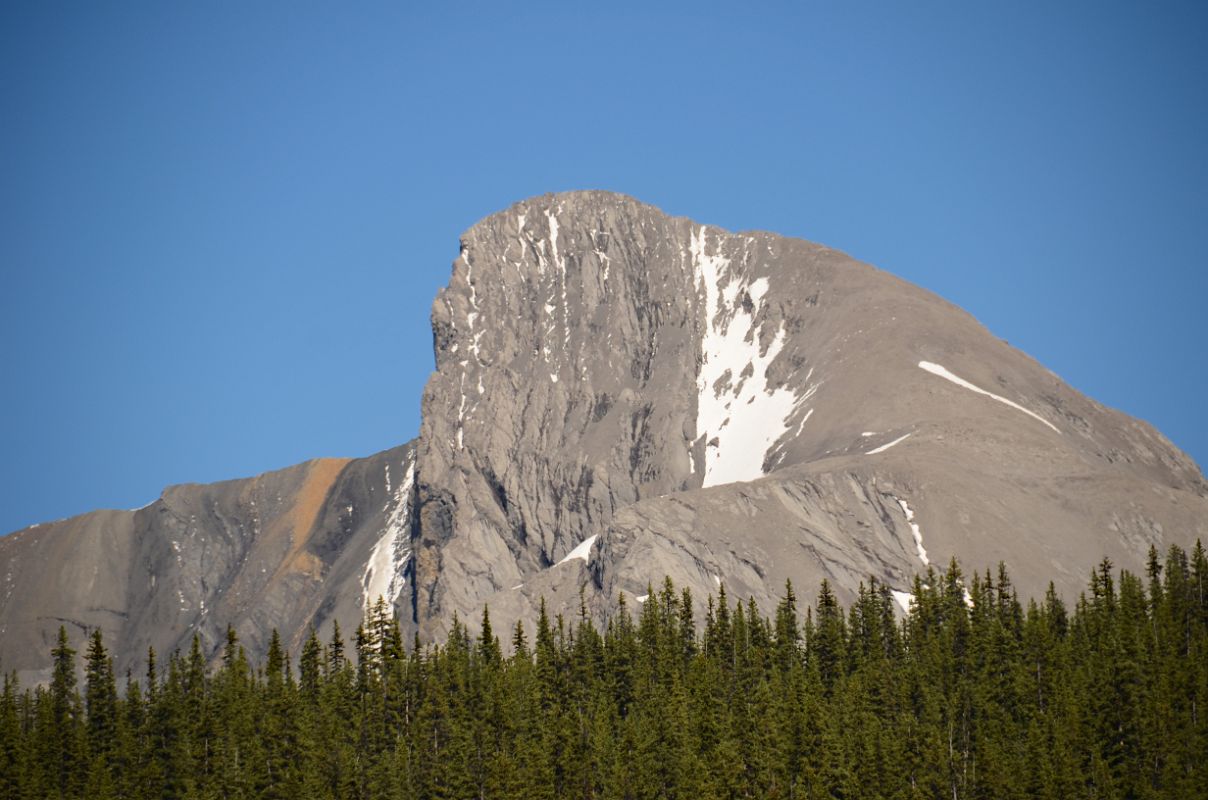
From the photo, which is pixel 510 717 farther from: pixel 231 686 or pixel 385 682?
pixel 231 686

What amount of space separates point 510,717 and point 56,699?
131ft

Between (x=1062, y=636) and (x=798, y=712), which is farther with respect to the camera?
(x=1062, y=636)

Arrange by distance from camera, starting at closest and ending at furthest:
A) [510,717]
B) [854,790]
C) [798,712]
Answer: [854,790] < [798,712] < [510,717]

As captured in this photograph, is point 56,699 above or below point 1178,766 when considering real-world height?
above

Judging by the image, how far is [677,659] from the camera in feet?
535

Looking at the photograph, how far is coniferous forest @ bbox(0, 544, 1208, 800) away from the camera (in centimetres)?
12875

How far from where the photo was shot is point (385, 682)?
6211 inches

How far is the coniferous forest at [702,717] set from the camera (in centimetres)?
12875

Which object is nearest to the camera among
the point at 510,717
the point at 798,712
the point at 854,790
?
the point at 854,790

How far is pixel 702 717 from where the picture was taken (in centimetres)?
13900

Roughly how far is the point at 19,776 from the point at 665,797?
44172mm

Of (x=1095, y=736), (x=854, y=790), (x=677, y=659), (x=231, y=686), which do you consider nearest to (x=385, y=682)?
(x=231, y=686)

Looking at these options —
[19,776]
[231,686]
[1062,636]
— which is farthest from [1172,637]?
[19,776]

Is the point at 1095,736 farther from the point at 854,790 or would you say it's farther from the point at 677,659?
the point at 677,659
